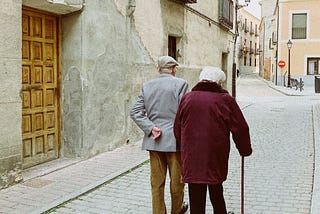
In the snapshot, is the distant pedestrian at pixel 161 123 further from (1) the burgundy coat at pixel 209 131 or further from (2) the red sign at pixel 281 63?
(2) the red sign at pixel 281 63

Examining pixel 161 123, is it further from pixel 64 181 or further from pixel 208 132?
pixel 64 181

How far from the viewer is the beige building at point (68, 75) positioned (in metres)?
5.71

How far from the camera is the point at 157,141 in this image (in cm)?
430

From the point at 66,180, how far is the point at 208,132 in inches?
119

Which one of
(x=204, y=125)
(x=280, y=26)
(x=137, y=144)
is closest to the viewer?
(x=204, y=125)

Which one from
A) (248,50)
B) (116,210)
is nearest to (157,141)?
(116,210)

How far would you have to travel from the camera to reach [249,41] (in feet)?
248

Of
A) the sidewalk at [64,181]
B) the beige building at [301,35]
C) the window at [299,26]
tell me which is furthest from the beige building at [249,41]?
the sidewalk at [64,181]

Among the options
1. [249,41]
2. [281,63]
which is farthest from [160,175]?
[249,41]

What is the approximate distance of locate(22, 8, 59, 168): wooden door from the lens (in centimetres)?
661

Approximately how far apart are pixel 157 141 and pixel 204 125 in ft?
2.19

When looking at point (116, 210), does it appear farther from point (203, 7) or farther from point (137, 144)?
point (203, 7)

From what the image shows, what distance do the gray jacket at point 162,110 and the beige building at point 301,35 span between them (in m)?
33.7

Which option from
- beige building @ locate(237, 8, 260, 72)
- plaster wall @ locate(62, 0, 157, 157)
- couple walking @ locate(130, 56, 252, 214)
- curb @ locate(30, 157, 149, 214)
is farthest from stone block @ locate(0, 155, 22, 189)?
beige building @ locate(237, 8, 260, 72)
